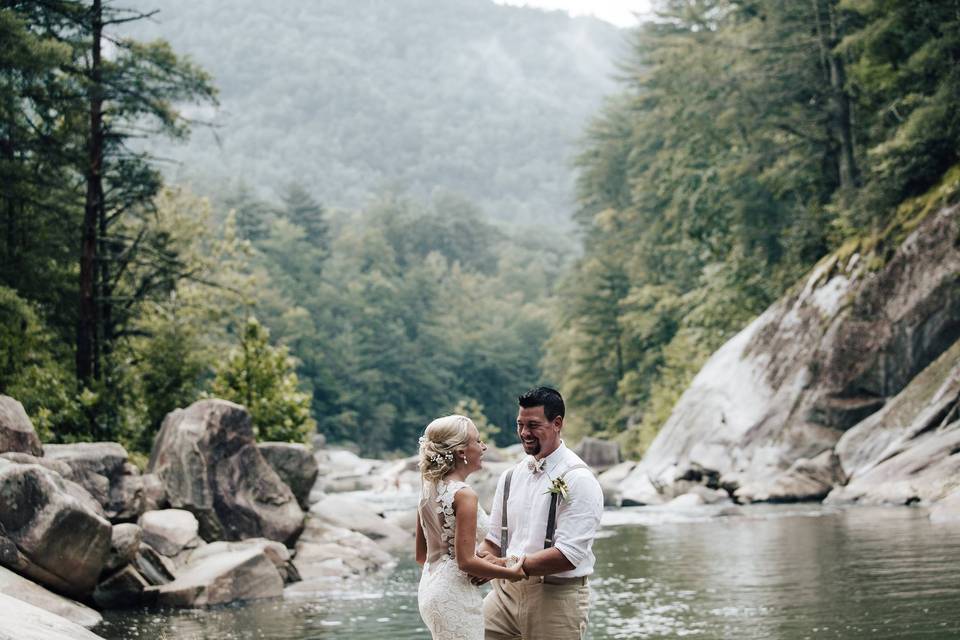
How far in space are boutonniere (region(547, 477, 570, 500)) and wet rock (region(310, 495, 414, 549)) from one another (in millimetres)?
18142

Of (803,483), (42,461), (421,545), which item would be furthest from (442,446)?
(803,483)

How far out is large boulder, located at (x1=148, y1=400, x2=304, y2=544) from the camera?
19281mm

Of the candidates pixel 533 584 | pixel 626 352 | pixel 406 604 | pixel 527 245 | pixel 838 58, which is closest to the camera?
pixel 533 584

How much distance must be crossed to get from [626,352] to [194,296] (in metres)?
28.0

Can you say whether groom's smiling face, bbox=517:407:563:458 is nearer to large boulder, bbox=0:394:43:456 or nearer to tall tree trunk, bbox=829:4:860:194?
large boulder, bbox=0:394:43:456

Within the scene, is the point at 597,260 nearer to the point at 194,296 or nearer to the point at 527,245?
the point at 194,296

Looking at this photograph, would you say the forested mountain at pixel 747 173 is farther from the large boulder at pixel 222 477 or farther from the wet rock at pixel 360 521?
the large boulder at pixel 222 477

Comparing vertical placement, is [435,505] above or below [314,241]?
below

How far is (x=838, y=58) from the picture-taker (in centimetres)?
3775

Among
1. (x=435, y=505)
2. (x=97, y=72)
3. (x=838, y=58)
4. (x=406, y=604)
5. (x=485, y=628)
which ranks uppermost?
(x=838, y=58)

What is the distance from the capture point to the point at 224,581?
16.2m

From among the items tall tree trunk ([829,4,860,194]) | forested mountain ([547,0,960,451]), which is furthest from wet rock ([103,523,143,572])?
tall tree trunk ([829,4,860,194])

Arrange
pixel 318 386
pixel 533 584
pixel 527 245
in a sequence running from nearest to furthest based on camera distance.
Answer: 1. pixel 533 584
2. pixel 318 386
3. pixel 527 245

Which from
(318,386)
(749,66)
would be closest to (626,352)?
(749,66)
